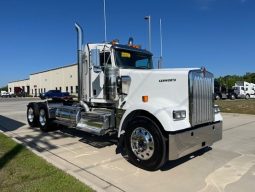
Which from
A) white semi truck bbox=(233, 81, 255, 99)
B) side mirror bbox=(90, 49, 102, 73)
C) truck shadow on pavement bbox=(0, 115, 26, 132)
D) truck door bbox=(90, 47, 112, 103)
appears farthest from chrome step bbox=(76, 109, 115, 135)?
white semi truck bbox=(233, 81, 255, 99)

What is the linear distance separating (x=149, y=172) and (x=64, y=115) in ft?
14.9

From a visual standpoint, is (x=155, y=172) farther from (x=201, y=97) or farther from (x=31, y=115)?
(x=31, y=115)

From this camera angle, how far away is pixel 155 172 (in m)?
5.86

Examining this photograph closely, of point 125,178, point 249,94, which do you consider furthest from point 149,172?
point 249,94

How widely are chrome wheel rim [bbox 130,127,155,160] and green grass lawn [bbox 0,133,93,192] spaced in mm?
1505

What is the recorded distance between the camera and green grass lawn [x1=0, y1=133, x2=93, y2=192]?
193 inches

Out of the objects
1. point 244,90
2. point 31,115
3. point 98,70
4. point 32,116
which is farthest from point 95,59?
point 244,90

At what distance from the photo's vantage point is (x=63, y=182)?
5094 mm

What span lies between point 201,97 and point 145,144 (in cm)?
156

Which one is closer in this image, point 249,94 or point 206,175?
point 206,175

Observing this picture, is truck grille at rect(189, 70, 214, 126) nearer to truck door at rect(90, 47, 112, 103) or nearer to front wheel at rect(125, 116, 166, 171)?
front wheel at rect(125, 116, 166, 171)

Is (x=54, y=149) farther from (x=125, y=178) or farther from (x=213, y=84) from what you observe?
(x=213, y=84)

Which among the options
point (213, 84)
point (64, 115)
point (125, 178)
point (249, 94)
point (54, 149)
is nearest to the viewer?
point (125, 178)

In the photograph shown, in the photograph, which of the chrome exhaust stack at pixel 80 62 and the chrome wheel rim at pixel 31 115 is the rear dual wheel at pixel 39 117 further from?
the chrome exhaust stack at pixel 80 62
